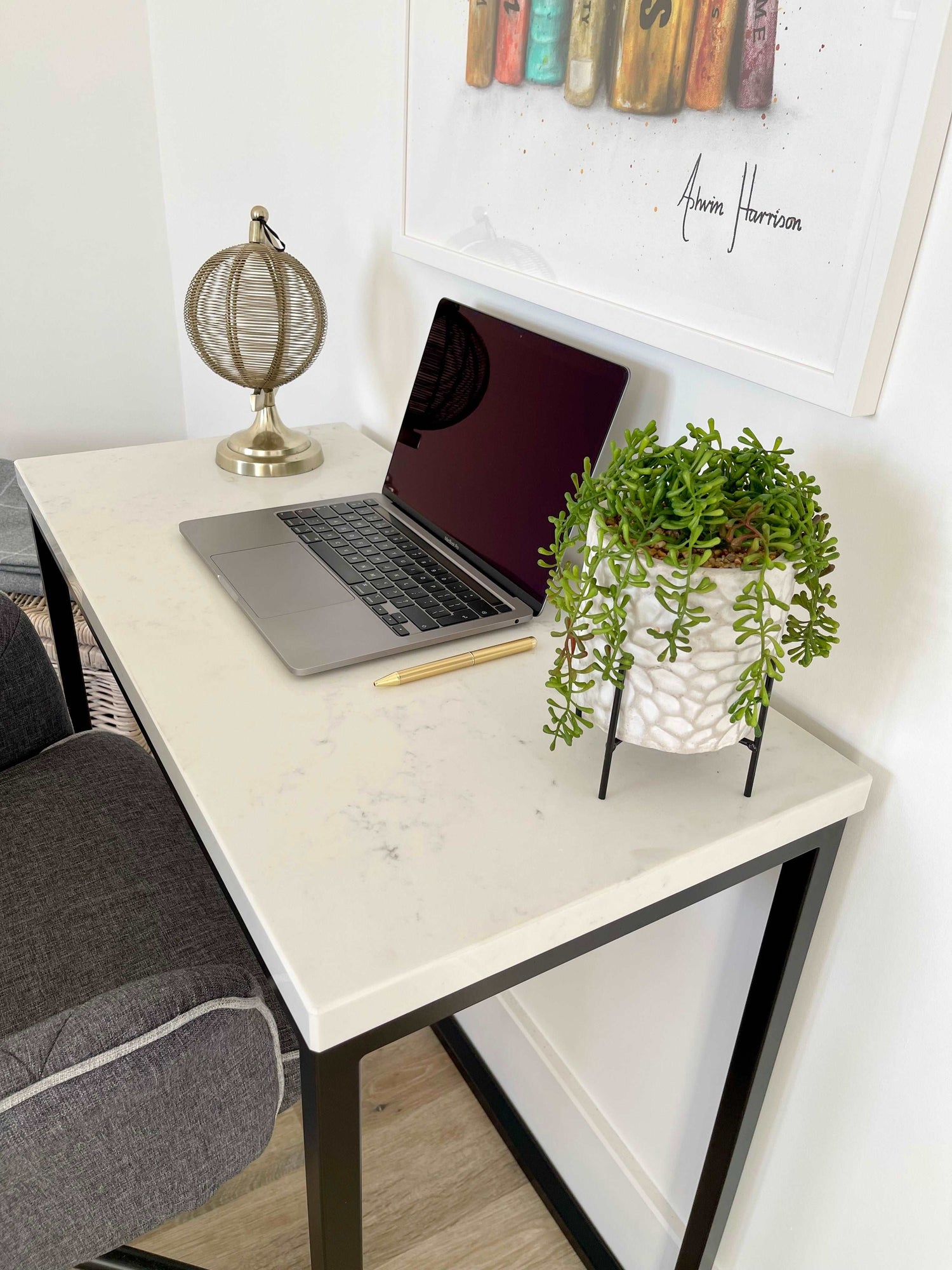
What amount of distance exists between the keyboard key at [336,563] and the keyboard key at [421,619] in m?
0.08

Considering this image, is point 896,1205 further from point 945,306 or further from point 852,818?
point 945,306

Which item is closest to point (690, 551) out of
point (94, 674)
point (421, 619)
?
point (421, 619)

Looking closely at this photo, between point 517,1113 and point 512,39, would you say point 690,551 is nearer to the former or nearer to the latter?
point 512,39

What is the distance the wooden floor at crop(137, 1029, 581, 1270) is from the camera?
1.13 m

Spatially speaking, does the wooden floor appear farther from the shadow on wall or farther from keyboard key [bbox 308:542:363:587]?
the shadow on wall

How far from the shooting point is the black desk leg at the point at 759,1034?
0.76 m

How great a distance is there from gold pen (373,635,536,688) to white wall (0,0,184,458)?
1669mm

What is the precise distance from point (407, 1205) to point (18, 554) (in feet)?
3.83

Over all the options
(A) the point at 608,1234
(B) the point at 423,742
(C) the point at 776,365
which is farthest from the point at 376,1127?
(C) the point at 776,365

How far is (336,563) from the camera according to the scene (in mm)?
956

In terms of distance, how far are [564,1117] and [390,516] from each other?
760mm

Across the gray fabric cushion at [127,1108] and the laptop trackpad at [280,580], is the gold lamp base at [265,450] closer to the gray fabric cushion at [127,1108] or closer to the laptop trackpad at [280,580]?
the laptop trackpad at [280,580]

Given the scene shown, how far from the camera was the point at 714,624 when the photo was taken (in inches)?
23.7

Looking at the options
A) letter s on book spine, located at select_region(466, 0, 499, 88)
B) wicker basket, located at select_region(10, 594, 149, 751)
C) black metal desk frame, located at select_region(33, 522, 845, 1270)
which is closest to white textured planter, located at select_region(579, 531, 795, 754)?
black metal desk frame, located at select_region(33, 522, 845, 1270)
